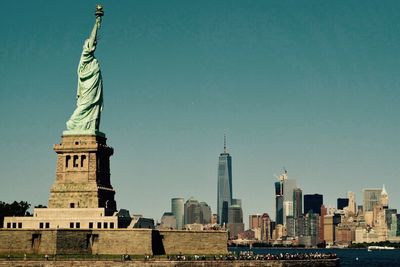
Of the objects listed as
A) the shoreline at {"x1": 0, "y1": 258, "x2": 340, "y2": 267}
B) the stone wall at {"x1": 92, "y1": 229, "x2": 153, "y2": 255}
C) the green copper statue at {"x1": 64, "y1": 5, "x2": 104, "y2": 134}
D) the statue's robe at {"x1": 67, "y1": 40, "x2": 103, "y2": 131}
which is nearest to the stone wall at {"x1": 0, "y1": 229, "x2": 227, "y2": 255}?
the stone wall at {"x1": 92, "y1": 229, "x2": 153, "y2": 255}

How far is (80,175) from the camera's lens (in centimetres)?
12050

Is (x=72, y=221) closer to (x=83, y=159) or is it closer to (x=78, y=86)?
(x=83, y=159)

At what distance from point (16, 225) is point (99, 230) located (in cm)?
1314

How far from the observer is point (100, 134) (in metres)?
124

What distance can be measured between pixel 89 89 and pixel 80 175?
42.8 feet

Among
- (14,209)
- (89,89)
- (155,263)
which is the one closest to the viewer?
(155,263)

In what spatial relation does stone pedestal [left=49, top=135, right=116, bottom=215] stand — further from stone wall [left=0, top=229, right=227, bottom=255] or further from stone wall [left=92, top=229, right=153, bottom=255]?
stone wall [left=0, top=229, right=227, bottom=255]

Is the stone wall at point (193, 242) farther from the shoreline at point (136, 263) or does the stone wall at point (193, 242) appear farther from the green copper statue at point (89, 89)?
the green copper statue at point (89, 89)

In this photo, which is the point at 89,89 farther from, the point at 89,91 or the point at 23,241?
the point at 23,241

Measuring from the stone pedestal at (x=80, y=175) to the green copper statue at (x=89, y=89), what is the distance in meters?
2.76

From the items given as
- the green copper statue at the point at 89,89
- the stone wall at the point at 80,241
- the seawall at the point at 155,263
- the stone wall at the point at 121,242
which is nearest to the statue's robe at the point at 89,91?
the green copper statue at the point at 89,89

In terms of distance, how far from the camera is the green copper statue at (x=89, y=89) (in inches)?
4870

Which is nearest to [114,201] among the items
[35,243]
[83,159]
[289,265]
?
[83,159]

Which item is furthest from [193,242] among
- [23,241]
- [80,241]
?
[23,241]
